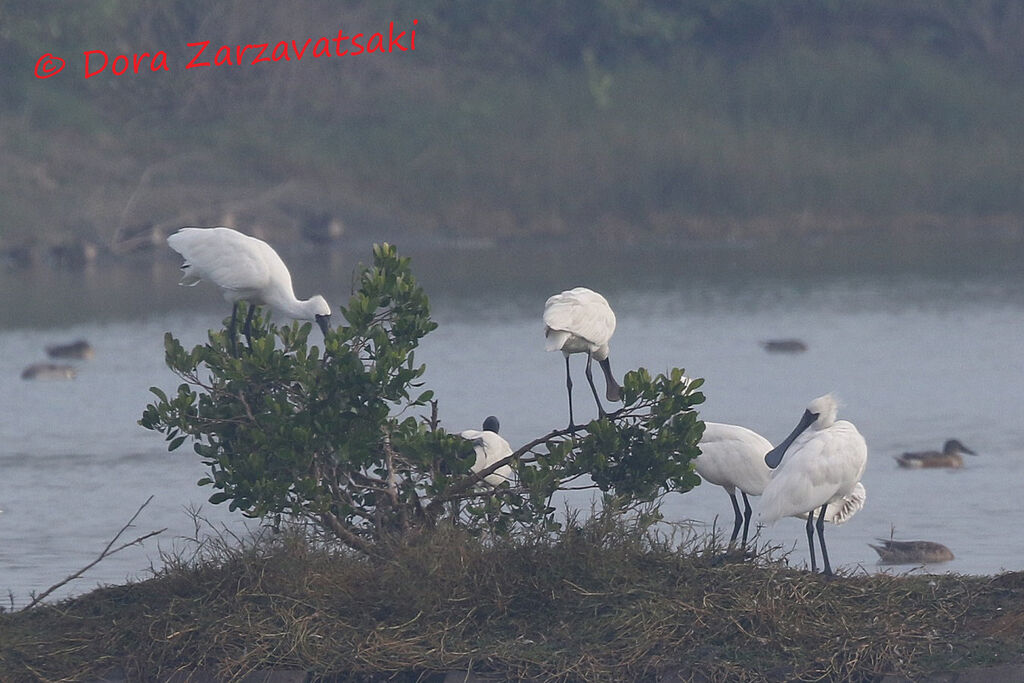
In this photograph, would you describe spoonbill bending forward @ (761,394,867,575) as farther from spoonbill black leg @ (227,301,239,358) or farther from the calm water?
spoonbill black leg @ (227,301,239,358)

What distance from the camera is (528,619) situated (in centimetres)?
981

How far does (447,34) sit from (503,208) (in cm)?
596

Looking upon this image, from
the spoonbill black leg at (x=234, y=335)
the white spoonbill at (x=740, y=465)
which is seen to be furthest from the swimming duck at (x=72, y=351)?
the white spoonbill at (x=740, y=465)

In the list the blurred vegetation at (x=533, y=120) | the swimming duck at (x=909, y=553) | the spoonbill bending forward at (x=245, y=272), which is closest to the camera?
the spoonbill bending forward at (x=245, y=272)

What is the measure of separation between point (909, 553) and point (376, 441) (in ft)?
14.8

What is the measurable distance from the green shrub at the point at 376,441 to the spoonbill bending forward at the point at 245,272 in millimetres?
1176

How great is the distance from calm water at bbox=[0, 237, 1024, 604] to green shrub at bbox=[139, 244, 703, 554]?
2.17 ft

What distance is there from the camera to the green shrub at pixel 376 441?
10.3 m

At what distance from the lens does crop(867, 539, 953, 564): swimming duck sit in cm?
1356

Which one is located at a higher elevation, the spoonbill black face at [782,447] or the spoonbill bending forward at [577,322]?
the spoonbill bending forward at [577,322]

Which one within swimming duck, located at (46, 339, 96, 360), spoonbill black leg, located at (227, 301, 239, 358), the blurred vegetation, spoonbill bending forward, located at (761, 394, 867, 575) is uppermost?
the blurred vegetation

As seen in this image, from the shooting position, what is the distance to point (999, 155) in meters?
41.2

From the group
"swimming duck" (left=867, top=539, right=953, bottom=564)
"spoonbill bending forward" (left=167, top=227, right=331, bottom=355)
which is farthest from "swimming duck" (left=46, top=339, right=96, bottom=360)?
"swimming duck" (left=867, top=539, right=953, bottom=564)

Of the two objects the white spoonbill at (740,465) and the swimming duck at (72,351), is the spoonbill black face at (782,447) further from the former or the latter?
the swimming duck at (72,351)
